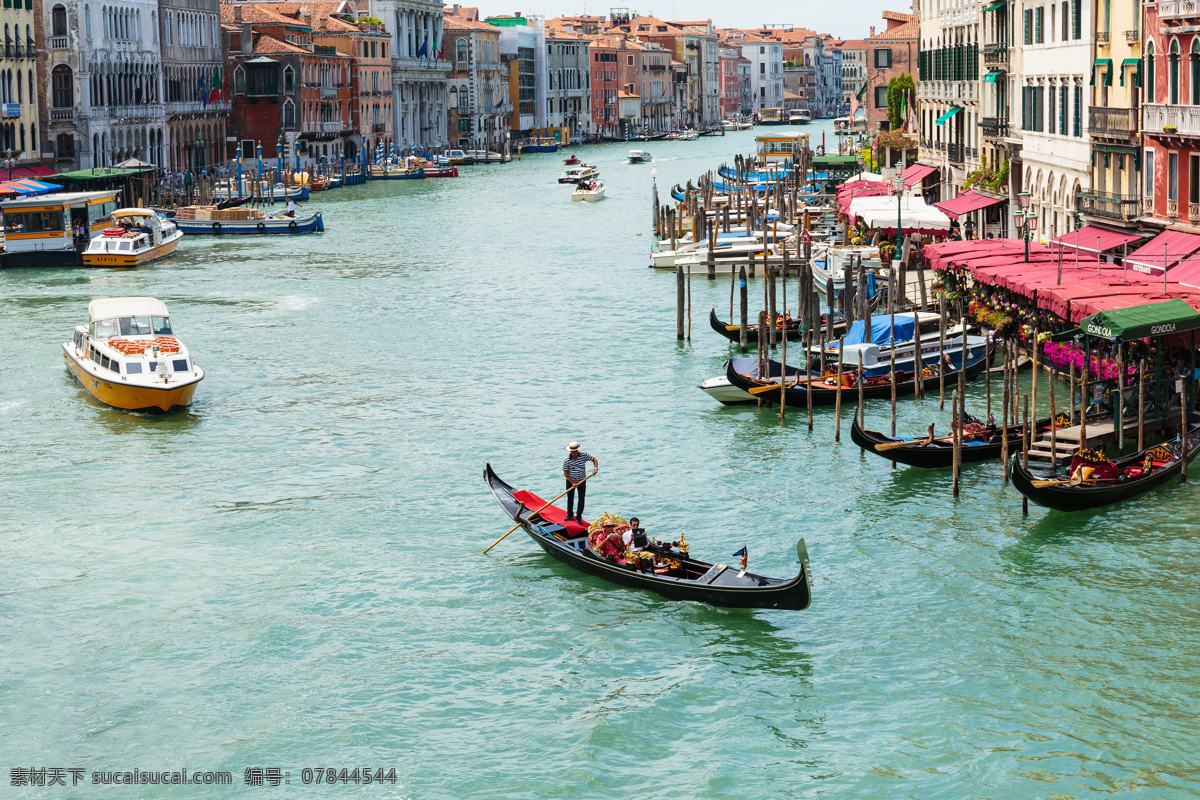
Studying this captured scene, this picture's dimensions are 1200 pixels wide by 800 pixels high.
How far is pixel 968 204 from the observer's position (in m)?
36.6

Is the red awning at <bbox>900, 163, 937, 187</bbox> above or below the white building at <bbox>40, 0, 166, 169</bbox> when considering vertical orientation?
below

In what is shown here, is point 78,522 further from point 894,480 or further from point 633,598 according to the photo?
point 894,480

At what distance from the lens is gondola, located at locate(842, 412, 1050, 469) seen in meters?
19.5

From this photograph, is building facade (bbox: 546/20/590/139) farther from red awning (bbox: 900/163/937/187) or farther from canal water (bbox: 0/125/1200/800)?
canal water (bbox: 0/125/1200/800)

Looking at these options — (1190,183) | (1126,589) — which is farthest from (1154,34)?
(1126,589)

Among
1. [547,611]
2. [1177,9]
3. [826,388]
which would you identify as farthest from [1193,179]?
[547,611]

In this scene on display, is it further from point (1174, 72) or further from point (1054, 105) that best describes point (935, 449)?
point (1054, 105)

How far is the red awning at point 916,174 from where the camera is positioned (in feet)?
145

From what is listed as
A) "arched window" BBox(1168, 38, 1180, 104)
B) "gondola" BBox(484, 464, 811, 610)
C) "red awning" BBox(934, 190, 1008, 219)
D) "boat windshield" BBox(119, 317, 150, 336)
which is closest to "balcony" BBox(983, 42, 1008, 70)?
"red awning" BBox(934, 190, 1008, 219)

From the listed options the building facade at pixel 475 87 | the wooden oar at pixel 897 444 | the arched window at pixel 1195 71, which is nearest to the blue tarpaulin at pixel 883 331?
the wooden oar at pixel 897 444

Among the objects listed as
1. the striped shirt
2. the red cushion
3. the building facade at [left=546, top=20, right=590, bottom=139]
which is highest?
the building facade at [left=546, top=20, right=590, bottom=139]

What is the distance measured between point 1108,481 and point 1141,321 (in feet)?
7.79

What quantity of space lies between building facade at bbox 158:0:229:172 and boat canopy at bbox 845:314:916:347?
168 ft

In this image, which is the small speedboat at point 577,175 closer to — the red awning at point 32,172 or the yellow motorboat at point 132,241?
the red awning at point 32,172
